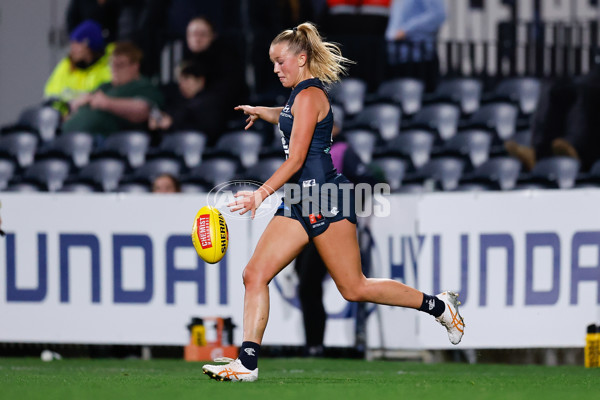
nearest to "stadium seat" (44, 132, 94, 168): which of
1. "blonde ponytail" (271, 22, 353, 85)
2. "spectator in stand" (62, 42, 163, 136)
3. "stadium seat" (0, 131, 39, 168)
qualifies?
"spectator in stand" (62, 42, 163, 136)

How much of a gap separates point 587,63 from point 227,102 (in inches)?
207

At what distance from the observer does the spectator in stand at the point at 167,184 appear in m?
11.3

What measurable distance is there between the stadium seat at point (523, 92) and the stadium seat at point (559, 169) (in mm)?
1823

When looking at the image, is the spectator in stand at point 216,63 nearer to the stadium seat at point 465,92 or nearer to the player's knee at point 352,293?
the stadium seat at point 465,92

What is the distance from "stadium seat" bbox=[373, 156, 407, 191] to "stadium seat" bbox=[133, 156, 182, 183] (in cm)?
223

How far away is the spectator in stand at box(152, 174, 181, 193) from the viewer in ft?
37.0

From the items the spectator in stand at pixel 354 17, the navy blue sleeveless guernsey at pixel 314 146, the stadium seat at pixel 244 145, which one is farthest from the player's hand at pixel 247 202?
the spectator in stand at pixel 354 17

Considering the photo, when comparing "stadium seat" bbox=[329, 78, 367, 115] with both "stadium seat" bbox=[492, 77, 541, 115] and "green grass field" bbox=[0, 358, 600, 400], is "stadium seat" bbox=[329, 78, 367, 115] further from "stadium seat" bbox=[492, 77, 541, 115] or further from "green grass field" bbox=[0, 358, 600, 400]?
"green grass field" bbox=[0, 358, 600, 400]

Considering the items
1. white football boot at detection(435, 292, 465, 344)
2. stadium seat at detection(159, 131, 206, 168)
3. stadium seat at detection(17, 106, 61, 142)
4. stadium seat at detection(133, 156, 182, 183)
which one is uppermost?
stadium seat at detection(17, 106, 61, 142)

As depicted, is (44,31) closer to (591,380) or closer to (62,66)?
(62,66)

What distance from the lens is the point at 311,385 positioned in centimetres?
673

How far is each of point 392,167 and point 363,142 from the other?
2.41 feet

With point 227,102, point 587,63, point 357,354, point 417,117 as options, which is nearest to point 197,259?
point 357,354

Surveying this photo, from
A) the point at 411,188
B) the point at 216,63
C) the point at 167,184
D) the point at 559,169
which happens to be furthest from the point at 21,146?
the point at 559,169
